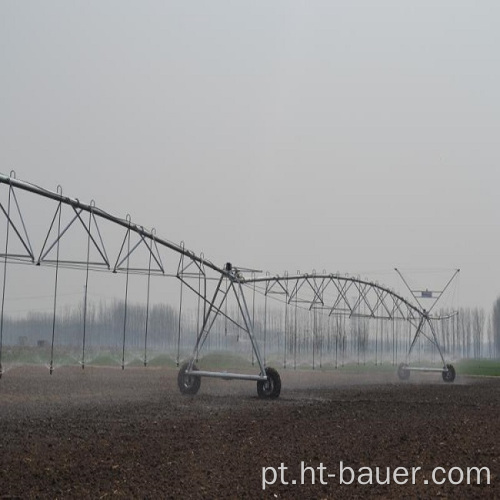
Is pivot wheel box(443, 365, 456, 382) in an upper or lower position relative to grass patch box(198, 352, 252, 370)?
lower

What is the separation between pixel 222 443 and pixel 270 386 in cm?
1163

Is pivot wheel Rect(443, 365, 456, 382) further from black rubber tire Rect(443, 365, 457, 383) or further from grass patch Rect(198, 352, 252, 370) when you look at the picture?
grass patch Rect(198, 352, 252, 370)

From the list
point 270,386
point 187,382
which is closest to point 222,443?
point 270,386

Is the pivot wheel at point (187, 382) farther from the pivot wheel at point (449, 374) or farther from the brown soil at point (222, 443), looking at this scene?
the pivot wheel at point (449, 374)

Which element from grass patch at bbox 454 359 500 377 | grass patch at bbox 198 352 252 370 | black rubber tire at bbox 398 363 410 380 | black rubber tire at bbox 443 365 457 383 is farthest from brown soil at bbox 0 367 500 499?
grass patch at bbox 454 359 500 377

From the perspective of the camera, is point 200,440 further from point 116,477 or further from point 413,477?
point 413,477

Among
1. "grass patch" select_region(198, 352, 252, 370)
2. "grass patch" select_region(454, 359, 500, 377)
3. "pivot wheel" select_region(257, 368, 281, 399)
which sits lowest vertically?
"grass patch" select_region(454, 359, 500, 377)

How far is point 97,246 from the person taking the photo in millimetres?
19891

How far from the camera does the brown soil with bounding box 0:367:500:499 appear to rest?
11180 mm

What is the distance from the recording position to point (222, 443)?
14.7m

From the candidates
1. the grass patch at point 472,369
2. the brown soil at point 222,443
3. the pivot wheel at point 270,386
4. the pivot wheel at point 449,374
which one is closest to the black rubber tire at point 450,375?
the pivot wheel at point 449,374

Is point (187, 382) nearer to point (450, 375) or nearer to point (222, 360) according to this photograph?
point (222, 360)

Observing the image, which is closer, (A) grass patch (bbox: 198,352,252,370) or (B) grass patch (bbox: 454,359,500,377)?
(A) grass patch (bbox: 198,352,252,370)

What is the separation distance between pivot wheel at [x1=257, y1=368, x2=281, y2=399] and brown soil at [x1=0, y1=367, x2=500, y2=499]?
124 centimetres
